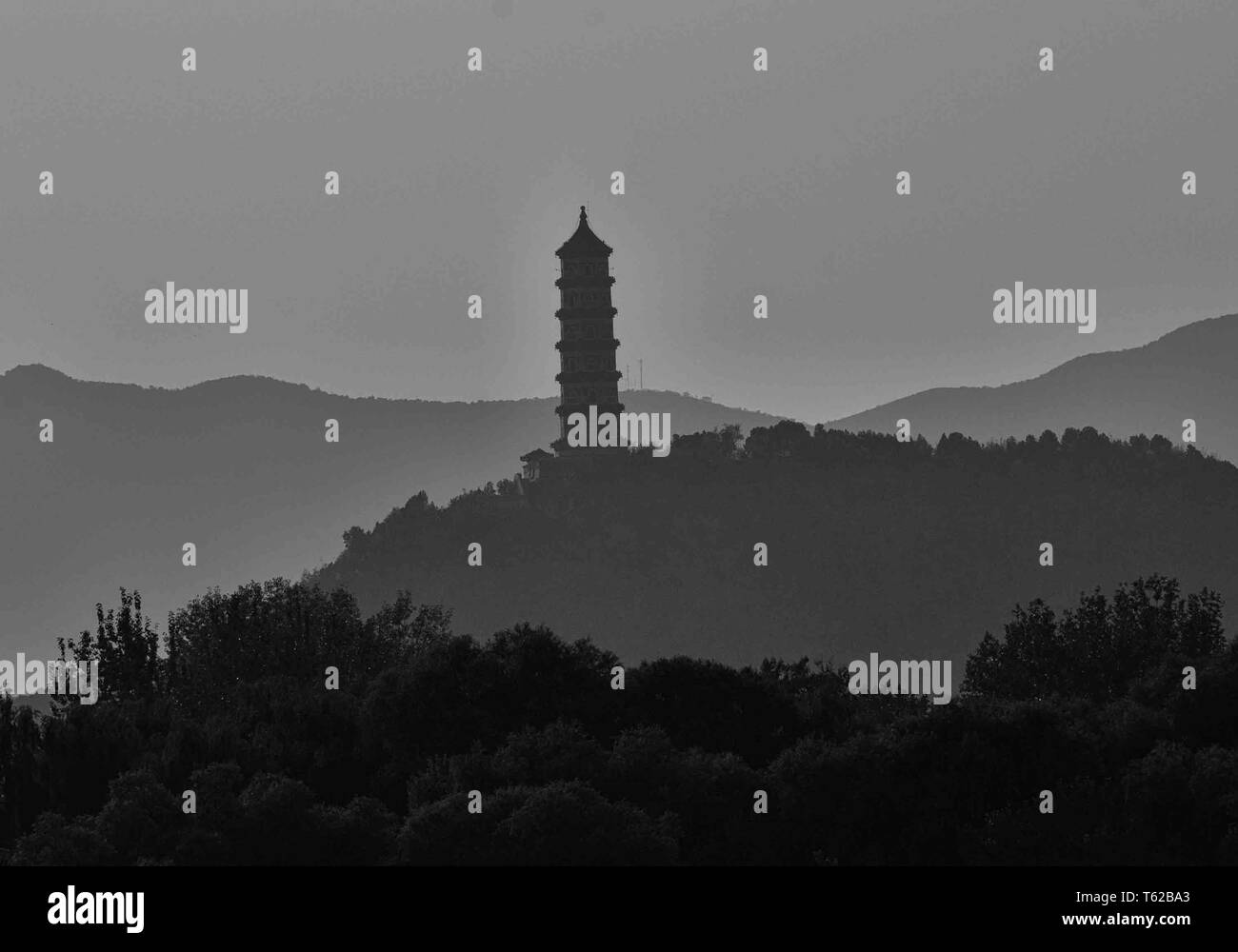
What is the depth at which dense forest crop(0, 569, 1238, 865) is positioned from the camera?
5297cm

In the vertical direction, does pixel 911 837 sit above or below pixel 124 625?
below

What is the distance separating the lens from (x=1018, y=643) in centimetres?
10369

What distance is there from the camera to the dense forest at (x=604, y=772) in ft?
174

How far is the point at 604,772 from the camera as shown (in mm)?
57406
